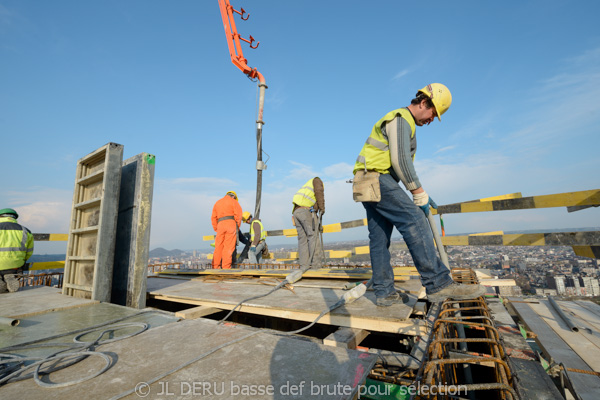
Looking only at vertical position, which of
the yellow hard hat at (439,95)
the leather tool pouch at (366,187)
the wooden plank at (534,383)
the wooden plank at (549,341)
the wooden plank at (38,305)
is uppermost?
the yellow hard hat at (439,95)

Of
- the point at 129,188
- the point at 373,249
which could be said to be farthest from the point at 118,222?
the point at 373,249

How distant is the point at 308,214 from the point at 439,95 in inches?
148

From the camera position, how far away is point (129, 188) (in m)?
3.18

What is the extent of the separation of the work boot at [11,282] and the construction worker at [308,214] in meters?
4.85

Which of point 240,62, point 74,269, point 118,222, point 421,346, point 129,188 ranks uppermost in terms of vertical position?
point 240,62

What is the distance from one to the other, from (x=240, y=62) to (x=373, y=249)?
9.60m

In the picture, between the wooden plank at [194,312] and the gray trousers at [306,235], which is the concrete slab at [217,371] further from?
the gray trousers at [306,235]

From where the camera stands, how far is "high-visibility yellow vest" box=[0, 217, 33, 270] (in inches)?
175

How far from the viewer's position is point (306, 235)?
230 inches

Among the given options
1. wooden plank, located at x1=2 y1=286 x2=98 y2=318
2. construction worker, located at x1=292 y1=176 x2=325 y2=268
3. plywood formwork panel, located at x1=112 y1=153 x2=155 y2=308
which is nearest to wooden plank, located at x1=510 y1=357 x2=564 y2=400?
plywood formwork panel, located at x1=112 y1=153 x2=155 y2=308

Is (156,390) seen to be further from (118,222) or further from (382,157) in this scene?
(118,222)

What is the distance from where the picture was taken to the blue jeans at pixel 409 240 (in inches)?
90.0

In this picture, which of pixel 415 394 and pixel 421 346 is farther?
pixel 421 346

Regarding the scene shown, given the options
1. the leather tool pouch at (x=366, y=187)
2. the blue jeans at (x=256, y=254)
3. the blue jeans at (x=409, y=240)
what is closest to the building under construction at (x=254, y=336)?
the blue jeans at (x=409, y=240)
